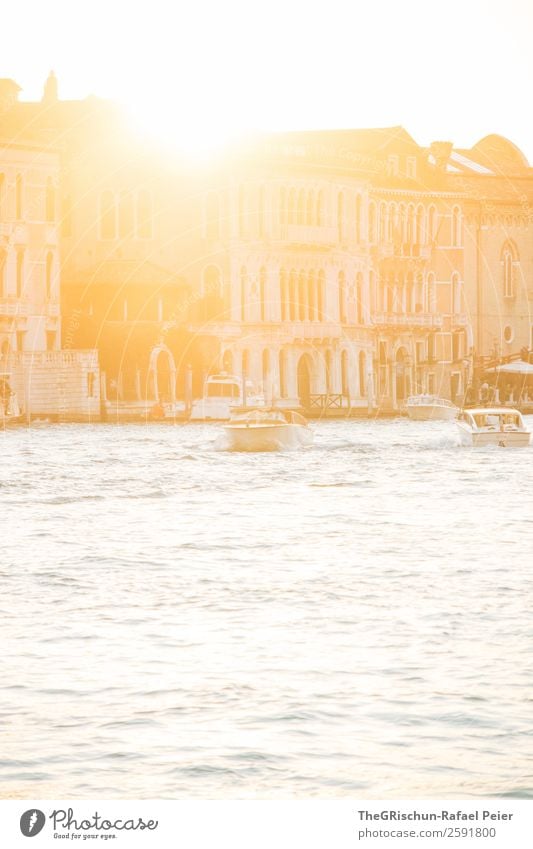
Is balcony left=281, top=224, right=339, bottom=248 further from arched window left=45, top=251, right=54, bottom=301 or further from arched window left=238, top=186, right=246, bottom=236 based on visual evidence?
arched window left=45, top=251, right=54, bottom=301

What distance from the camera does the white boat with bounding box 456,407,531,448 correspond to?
126 ft

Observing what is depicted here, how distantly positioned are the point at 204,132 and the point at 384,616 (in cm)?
5005

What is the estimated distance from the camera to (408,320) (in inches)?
2778

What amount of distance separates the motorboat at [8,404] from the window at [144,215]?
8311 millimetres

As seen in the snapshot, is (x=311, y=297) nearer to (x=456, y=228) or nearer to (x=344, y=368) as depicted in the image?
(x=344, y=368)

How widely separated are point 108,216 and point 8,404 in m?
9.34

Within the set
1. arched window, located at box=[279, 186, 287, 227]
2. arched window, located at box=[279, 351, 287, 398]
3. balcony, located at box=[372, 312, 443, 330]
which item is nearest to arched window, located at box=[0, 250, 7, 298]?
arched window, located at box=[279, 351, 287, 398]

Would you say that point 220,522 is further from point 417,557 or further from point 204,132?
point 204,132

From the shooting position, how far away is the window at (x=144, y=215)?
6047 cm

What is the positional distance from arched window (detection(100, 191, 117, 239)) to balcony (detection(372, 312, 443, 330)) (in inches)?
501

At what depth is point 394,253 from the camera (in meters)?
71.0

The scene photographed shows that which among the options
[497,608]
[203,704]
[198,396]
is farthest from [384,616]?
[198,396]

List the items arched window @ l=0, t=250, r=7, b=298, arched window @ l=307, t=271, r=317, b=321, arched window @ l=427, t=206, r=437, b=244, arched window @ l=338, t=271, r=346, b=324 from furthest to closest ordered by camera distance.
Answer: arched window @ l=427, t=206, r=437, b=244, arched window @ l=338, t=271, r=346, b=324, arched window @ l=307, t=271, r=317, b=321, arched window @ l=0, t=250, r=7, b=298

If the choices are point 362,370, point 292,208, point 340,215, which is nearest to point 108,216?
Result: point 292,208
